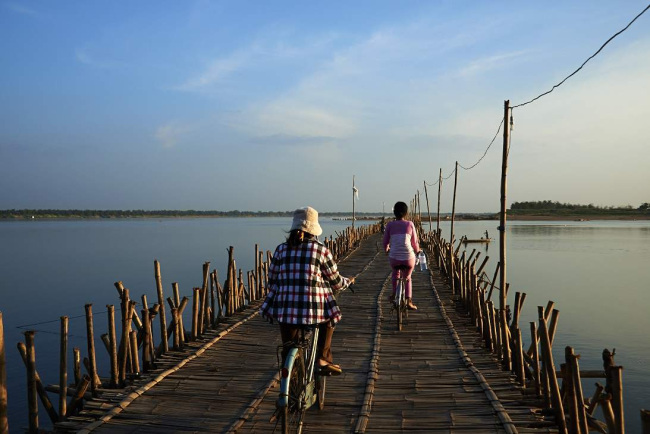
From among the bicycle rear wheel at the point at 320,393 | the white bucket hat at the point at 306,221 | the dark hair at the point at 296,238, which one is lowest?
the bicycle rear wheel at the point at 320,393

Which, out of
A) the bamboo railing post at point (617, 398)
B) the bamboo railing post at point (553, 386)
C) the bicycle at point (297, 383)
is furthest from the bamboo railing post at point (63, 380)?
the bamboo railing post at point (617, 398)

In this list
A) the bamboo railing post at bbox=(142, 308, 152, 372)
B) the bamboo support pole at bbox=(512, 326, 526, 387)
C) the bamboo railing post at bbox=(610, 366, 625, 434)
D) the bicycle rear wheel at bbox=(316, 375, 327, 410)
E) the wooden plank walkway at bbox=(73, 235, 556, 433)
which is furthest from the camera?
the bamboo railing post at bbox=(142, 308, 152, 372)

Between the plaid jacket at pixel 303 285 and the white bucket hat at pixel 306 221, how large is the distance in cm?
9

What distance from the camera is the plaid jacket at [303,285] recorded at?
146 inches

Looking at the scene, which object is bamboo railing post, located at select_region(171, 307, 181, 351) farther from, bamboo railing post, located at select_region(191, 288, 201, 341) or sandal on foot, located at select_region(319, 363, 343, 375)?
sandal on foot, located at select_region(319, 363, 343, 375)

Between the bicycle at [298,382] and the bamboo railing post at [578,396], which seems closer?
the bicycle at [298,382]

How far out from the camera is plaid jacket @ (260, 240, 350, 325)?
12.2 feet

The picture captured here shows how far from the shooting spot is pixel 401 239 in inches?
283

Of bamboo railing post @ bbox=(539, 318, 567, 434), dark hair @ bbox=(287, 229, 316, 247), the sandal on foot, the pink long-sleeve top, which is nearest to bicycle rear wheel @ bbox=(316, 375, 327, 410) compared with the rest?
the sandal on foot

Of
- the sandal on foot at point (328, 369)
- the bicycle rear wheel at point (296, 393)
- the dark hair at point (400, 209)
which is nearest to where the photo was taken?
the bicycle rear wheel at point (296, 393)

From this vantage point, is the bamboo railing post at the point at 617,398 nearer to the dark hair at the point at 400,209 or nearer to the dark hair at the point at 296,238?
the dark hair at the point at 296,238

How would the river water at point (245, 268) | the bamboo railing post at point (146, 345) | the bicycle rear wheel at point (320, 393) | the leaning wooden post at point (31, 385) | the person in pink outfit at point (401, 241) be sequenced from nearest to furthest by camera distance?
1. the bicycle rear wheel at point (320, 393)
2. the leaning wooden post at point (31, 385)
3. the bamboo railing post at point (146, 345)
4. the person in pink outfit at point (401, 241)
5. the river water at point (245, 268)

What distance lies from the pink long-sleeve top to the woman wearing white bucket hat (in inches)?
133

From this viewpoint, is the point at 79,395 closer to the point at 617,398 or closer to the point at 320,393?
the point at 320,393
